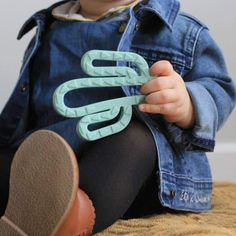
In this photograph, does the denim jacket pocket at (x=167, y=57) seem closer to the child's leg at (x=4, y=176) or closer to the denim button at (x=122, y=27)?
the denim button at (x=122, y=27)

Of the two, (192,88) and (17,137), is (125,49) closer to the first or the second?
(192,88)

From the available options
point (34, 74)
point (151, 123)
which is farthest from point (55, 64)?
point (151, 123)

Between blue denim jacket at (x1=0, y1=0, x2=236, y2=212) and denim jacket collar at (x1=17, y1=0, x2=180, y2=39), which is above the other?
denim jacket collar at (x1=17, y1=0, x2=180, y2=39)

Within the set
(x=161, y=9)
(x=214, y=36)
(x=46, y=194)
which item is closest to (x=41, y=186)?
(x=46, y=194)

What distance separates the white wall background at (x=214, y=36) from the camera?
114 cm

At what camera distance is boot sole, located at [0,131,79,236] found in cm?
55

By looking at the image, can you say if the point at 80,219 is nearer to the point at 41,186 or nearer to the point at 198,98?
the point at 41,186

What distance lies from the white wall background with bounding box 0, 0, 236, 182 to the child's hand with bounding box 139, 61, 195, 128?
557 mm

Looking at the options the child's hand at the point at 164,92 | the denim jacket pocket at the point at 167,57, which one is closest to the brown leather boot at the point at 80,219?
the child's hand at the point at 164,92

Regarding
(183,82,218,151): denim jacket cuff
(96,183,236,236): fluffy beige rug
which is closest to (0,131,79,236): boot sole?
(96,183,236,236): fluffy beige rug

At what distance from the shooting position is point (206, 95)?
2.38ft

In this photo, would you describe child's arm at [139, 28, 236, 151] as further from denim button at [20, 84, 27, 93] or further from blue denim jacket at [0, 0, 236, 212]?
denim button at [20, 84, 27, 93]

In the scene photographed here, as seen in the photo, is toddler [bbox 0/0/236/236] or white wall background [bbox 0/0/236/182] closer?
toddler [bbox 0/0/236/236]

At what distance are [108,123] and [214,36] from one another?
22.0 inches
